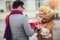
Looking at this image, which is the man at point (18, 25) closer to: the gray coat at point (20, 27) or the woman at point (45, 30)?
the gray coat at point (20, 27)

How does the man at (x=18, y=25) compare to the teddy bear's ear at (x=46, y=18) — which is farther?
the teddy bear's ear at (x=46, y=18)

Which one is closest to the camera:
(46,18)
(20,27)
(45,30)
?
(20,27)

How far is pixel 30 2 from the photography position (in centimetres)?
3616

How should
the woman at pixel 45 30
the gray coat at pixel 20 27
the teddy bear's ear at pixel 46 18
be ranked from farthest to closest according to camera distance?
the teddy bear's ear at pixel 46 18, the woman at pixel 45 30, the gray coat at pixel 20 27

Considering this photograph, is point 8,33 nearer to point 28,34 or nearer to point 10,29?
point 10,29

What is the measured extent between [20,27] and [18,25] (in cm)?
5

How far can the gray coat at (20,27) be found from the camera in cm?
481

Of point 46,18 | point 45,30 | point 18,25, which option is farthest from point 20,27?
point 46,18

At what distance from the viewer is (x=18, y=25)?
489 cm

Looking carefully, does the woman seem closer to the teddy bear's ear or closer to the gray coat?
the teddy bear's ear

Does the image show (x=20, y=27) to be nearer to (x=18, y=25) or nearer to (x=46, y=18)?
(x=18, y=25)

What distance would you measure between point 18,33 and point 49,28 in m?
1.09

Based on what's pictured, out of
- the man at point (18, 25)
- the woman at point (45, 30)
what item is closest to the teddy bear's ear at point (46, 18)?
the woman at point (45, 30)

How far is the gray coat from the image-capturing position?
15.8ft
